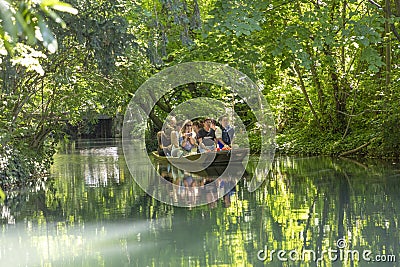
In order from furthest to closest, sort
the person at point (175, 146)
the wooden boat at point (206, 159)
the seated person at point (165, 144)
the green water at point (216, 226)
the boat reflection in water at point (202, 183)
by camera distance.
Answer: the seated person at point (165, 144) → the person at point (175, 146) → the wooden boat at point (206, 159) → the boat reflection in water at point (202, 183) → the green water at point (216, 226)

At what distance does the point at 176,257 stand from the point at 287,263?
47.3 inches

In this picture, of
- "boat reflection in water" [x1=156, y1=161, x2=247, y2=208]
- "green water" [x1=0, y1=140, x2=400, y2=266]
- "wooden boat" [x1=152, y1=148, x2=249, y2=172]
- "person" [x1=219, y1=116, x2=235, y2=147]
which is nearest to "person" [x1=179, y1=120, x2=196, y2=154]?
"wooden boat" [x1=152, y1=148, x2=249, y2=172]

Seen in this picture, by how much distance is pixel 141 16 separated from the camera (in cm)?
1301

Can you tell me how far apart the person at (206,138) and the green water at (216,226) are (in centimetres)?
536

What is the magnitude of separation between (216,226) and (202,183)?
656cm

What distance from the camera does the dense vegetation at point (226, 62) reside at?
A: 11695 millimetres

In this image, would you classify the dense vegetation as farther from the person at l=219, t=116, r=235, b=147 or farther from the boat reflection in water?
the boat reflection in water

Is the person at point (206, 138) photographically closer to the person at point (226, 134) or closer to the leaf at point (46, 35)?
the person at point (226, 134)

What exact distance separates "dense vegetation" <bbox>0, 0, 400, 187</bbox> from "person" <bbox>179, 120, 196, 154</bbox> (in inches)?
83.8

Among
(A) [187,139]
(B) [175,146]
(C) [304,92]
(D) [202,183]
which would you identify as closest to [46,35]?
(D) [202,183]

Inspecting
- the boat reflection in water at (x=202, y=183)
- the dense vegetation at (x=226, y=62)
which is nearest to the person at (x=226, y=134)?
the boat reflection in water at (x=202, y=183)

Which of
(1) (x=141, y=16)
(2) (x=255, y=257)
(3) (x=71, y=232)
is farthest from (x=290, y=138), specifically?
(2) (x=255, y=257)

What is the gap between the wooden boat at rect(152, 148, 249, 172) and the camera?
1955cm

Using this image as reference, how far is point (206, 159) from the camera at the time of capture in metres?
19.7
